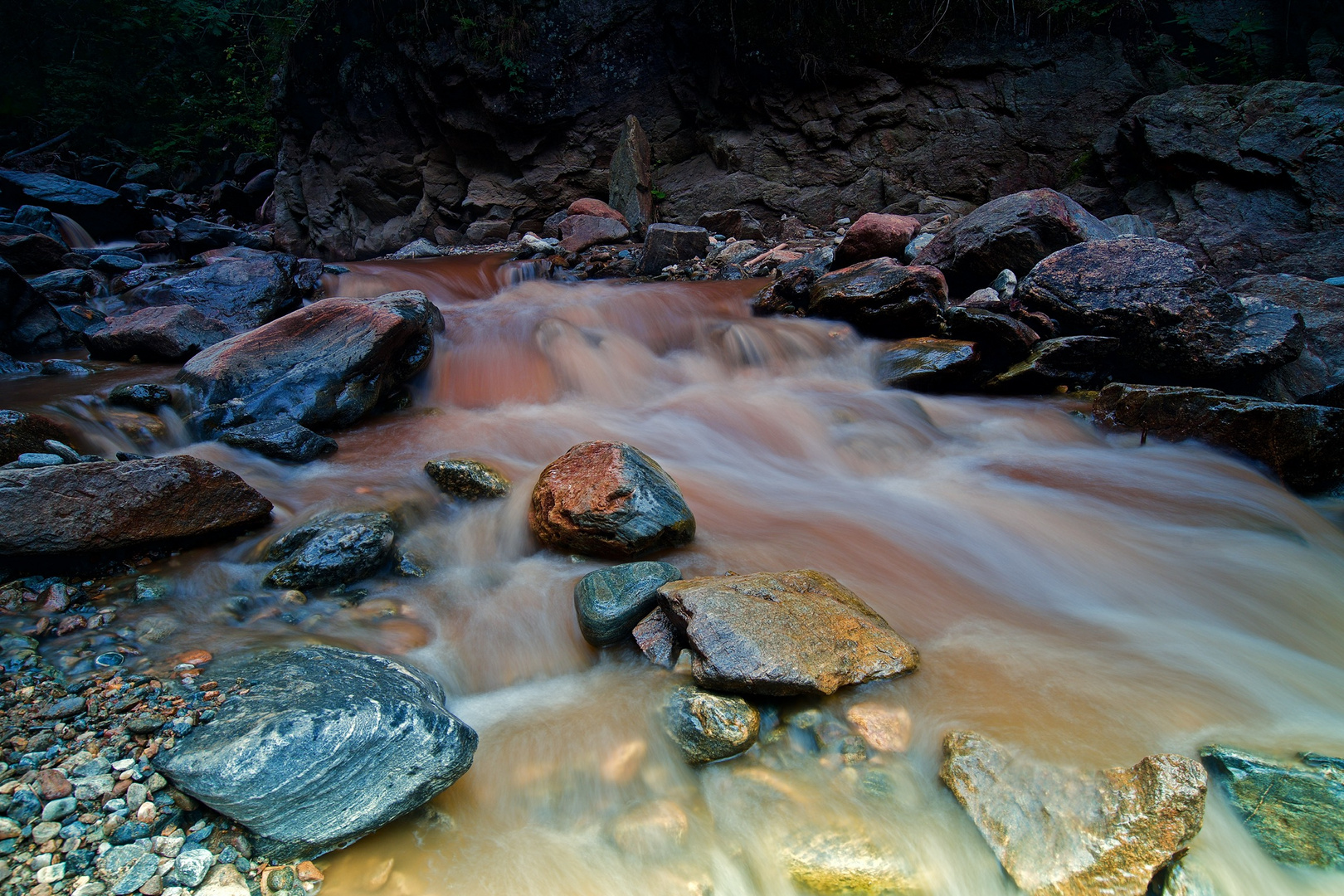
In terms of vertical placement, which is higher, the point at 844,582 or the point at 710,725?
the point at 844,582

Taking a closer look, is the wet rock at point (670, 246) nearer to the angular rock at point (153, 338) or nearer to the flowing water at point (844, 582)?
the flowing water at point (844, 582)

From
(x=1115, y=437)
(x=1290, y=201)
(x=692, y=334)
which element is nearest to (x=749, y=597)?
(x=1115, y=437)

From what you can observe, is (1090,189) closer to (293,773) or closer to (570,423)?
(570,423)

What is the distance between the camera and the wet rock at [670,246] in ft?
30.0

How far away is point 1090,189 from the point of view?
9.16 metres

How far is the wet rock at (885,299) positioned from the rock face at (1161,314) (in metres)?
0.80

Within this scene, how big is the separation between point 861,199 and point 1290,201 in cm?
533

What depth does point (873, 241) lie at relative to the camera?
302 inches

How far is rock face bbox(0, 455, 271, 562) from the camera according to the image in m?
2.62

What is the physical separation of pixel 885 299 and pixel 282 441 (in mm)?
5118

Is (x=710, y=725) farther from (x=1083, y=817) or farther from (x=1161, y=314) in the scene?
(x=1161, y=314)

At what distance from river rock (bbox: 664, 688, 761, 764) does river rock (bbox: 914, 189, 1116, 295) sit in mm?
6034

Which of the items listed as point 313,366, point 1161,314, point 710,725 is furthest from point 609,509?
point 1161,314

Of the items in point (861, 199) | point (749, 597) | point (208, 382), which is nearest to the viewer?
point (749, 597)
